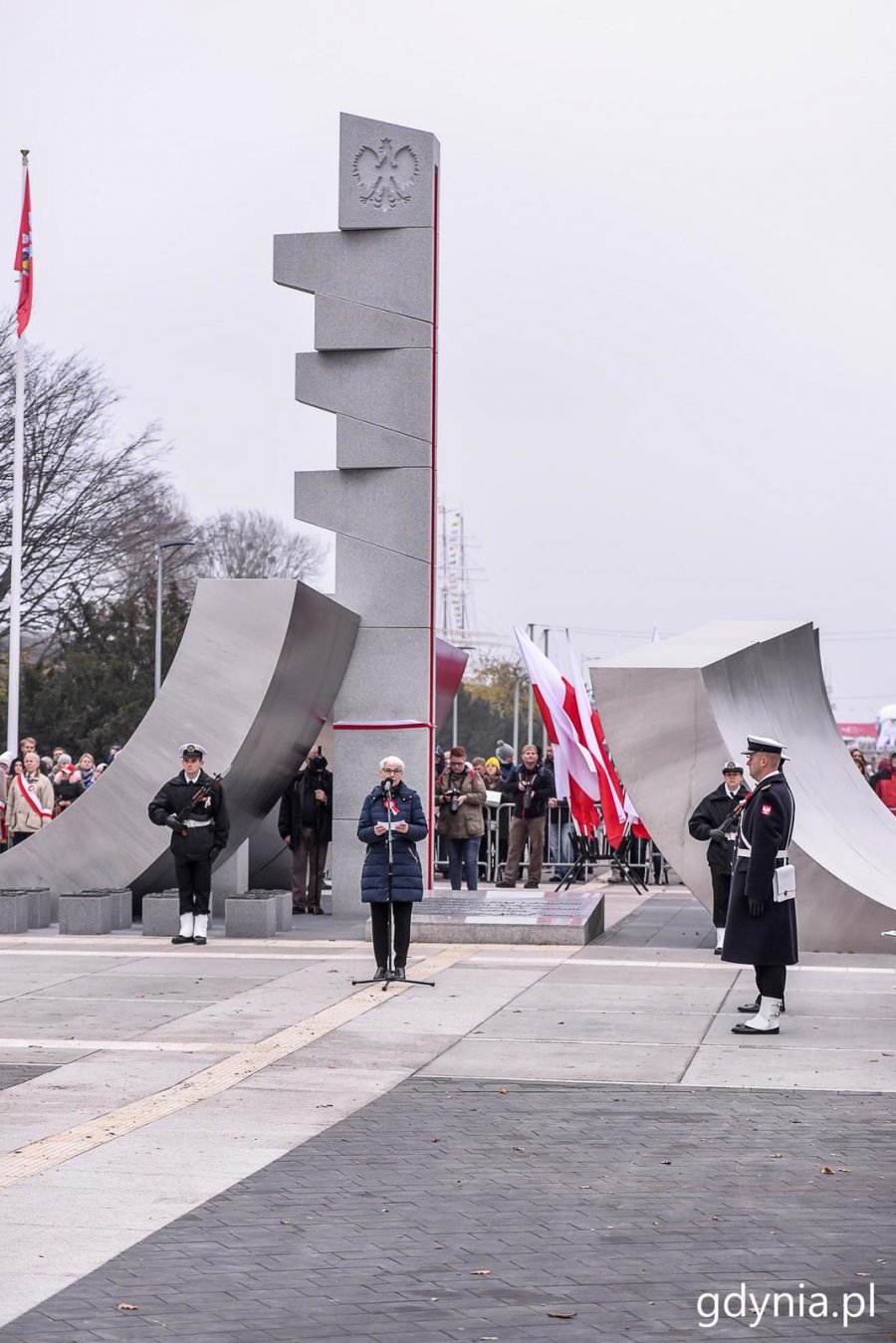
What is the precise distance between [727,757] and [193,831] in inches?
208

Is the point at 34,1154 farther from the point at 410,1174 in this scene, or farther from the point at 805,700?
the point at 805,700

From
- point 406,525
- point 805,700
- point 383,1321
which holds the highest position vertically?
point 406,525

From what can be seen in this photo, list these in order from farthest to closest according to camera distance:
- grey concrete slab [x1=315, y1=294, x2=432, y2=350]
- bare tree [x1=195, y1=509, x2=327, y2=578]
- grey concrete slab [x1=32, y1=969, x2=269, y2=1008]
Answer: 1. bare tree [x1=195, y1=509, x2=327, y2=578]
2. grey concrete slab [x1=315, y1=294, x2=432, y2=350]
3. grey concrete slab [x1=32, y1=969, x2=269, y2=1008]

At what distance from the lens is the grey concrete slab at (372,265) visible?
19.7 meters

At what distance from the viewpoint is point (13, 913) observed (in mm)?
17344

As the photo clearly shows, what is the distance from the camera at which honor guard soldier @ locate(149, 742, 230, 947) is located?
54.6ft

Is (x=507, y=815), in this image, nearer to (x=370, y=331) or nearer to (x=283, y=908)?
(x=283, y=908)

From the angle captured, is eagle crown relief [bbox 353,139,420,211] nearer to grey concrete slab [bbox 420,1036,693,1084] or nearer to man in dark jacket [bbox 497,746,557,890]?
man in dark jacket [bbox 497,746,557,890]

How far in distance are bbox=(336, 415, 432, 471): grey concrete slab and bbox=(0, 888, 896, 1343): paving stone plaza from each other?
7304 millimetres

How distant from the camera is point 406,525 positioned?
19.5 m

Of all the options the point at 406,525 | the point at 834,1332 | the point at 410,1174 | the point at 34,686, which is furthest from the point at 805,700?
the point at 34,686

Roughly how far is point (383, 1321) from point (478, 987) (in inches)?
316
